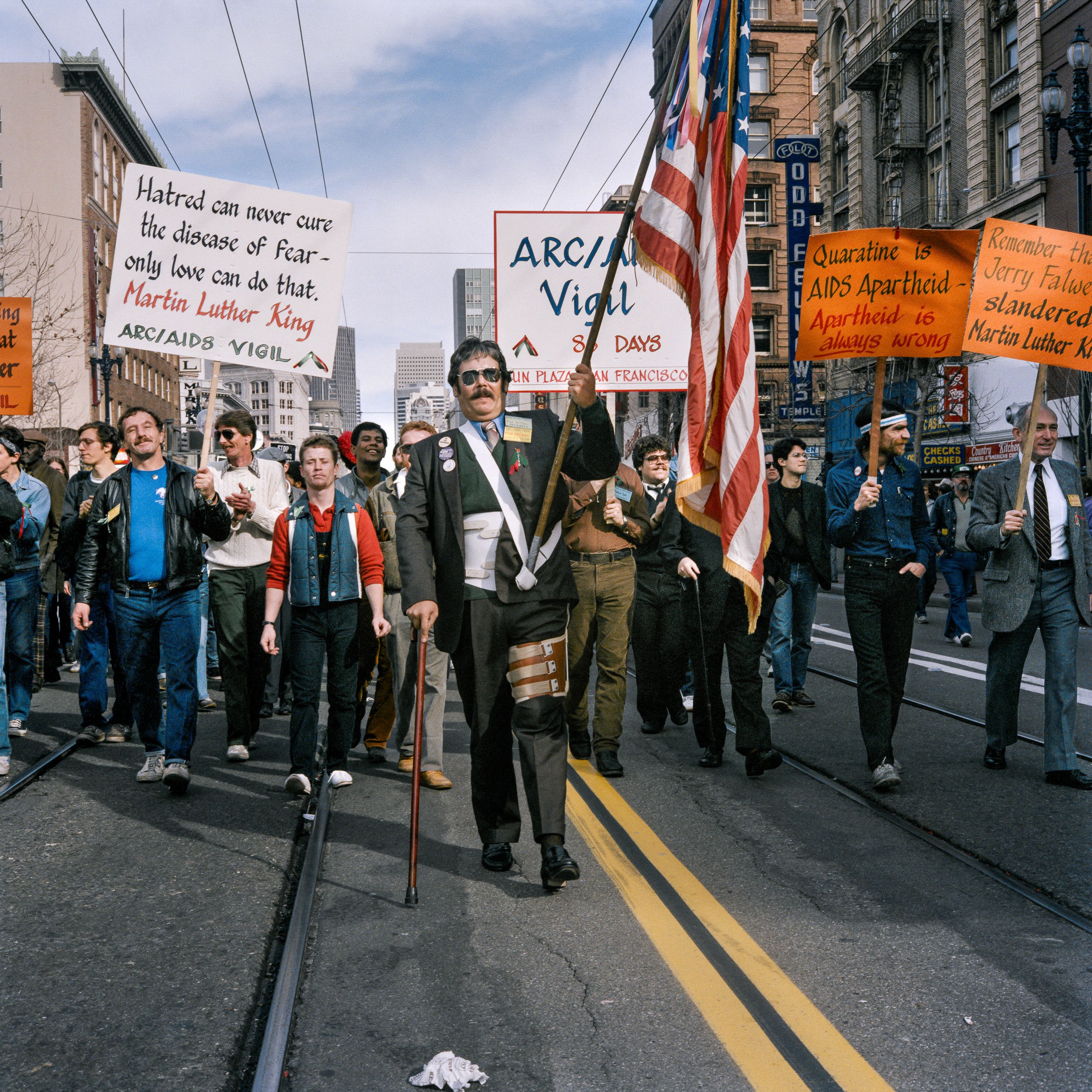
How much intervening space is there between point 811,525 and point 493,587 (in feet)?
14.6

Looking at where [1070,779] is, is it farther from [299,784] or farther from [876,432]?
[299,784]

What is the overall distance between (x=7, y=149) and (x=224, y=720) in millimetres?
51514

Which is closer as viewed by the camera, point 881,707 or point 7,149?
point 881,707

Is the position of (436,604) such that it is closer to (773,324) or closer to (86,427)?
(86,427)

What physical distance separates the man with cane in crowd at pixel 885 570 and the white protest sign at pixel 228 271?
144 inches

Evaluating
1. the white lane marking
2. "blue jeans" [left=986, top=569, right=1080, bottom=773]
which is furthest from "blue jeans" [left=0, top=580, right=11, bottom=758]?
the white lane marking

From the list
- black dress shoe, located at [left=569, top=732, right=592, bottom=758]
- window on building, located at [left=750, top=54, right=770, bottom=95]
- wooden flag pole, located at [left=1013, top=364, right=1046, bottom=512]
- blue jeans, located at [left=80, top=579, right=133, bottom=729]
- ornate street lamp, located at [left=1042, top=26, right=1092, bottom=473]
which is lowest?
black dress shoe, located at [left=569, top=732, right=592, bottom=758]

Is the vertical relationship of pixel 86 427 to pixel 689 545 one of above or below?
above

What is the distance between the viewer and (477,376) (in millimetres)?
4887

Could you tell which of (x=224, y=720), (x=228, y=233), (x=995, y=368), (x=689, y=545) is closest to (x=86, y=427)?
(x=228, y=233)

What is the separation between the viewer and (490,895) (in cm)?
464

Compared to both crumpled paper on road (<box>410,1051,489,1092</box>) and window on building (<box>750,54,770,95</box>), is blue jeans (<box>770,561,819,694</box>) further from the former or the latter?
window on building (<box>750,54,770,95</box>)

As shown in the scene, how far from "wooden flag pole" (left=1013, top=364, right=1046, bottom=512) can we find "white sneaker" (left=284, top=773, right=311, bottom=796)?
4135 mm

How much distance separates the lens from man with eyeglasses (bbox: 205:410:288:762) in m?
7.54
